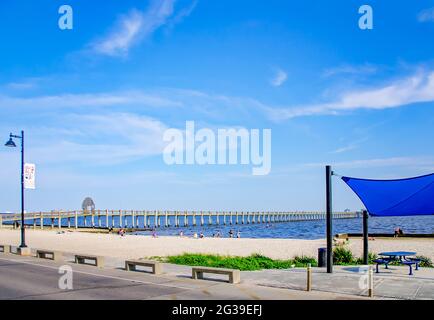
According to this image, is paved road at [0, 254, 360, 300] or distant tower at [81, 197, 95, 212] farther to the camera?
distant tower at [81, 197, 95, 212]

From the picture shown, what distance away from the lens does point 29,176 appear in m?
26.6

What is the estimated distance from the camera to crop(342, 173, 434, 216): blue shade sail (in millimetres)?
15905

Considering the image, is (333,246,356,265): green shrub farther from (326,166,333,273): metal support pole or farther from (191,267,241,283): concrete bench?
(191,267,241,283): concrete bench

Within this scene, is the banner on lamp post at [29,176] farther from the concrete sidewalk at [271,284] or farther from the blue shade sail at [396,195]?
the blue shade sail at [396,195]

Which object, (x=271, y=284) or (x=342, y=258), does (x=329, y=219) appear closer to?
(x=271, y=284)

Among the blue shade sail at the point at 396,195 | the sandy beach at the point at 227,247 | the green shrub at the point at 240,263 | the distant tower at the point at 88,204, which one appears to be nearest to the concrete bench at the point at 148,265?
the green shrub at the point at 240,263

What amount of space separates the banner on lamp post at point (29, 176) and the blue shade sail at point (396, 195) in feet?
61.6

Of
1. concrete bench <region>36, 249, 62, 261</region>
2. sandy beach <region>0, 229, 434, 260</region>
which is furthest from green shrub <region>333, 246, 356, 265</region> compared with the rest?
concrete bench <region>36, 249, 62, 261</region>

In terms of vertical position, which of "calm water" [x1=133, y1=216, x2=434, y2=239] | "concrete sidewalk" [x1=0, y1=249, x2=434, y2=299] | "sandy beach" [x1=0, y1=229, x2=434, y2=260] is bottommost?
"calm water" [x1=133, y1=216, x2=434, y2=239]

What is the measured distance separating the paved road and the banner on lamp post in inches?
381

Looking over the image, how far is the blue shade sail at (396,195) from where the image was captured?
15905 millimetres

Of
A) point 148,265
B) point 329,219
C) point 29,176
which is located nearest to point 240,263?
point 148,265
